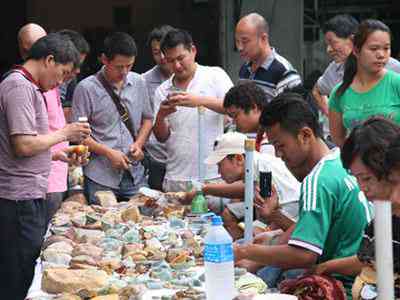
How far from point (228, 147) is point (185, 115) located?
1.08m

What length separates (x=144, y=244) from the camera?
3.84 m

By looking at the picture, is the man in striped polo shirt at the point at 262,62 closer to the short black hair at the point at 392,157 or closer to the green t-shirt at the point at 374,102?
the green t-shirt at the point at 374,102

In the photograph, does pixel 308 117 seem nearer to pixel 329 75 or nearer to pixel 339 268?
pixel 339 268

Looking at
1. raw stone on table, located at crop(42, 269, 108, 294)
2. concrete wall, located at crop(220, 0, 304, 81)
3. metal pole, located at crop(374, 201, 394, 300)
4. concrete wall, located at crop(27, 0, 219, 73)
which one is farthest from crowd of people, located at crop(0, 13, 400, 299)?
concrete wall, located at crop(27, 0, 219, 73)

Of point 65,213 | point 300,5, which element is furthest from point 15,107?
point 300,5

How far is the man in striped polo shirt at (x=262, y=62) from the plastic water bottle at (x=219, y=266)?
8.10ft

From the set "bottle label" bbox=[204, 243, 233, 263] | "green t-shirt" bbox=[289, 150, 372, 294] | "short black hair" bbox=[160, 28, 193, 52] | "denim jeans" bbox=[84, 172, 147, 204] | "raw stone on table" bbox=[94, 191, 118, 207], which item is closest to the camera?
"bottle label" bbox=[204, 243, 233, 263]

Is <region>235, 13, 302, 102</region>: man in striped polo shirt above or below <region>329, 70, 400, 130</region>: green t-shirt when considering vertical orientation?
above

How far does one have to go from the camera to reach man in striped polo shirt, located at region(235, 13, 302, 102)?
17.5 feet

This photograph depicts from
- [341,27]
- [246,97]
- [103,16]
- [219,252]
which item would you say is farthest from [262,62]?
[103,16]

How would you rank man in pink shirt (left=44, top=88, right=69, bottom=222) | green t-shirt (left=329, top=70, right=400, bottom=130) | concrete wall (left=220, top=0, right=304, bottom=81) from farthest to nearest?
1. concrete wall (left=220, top=0, right=304, bottom=81)
2. man in pink shirt (left=44, top=88, right=69, bottom=222)
3. green t-shirt (left=329, top=70, right=400, bottom=130)

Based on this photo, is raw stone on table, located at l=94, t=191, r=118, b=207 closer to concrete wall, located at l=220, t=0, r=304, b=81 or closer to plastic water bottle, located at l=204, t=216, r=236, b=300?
plastic water bottle, located at l=204, t=216, r=236, b=300

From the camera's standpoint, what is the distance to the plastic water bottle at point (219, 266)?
9.32 ft

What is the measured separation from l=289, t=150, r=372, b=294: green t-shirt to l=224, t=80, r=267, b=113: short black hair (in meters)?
1.51
